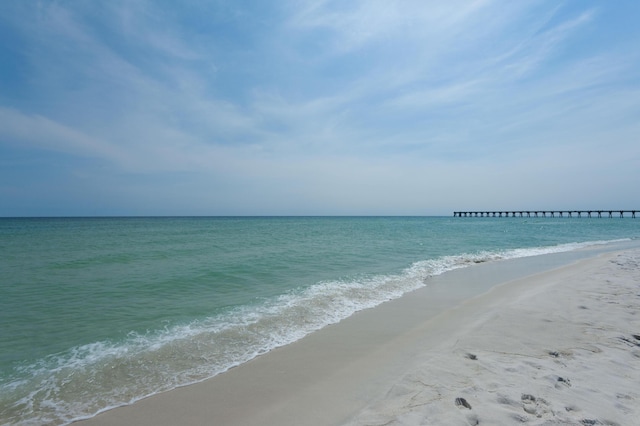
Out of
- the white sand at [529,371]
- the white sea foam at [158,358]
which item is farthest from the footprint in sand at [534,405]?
the white sea foam at [158,358]

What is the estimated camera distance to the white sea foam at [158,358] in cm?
421

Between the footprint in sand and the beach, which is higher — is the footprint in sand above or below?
above

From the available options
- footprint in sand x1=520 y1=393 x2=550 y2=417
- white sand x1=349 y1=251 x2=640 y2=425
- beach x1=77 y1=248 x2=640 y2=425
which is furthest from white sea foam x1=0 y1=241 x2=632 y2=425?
footprint in sand x1=520 y1=393 x2=550 y2=417

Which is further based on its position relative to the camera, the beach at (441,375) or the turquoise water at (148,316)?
the turquoise water at (148,316)

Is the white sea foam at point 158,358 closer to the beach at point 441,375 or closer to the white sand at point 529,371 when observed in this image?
the beach at point 441,375

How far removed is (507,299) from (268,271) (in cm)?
861

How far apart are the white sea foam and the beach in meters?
0.38

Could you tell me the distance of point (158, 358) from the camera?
213 inches

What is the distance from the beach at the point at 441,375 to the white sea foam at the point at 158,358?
1.25 ft

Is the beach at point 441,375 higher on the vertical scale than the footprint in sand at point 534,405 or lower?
lower

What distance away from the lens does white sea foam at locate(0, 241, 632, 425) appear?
4207 mm

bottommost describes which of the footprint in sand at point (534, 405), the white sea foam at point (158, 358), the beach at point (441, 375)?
the white sea foam at point (158, 358)

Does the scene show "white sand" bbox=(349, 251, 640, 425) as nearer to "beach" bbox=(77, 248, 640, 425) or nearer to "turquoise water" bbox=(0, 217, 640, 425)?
"beach" bbox=(77, 248, 640, 425)

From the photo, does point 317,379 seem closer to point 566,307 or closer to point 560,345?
point 560,345
